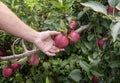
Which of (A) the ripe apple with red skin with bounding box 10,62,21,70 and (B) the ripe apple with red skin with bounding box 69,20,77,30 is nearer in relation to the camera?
(B) the ripe apple with red skin with bounding box 69,20,77,30

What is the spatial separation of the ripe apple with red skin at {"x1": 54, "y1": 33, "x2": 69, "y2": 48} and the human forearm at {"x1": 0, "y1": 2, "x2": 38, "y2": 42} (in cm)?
13

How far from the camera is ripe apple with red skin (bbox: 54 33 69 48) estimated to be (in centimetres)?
177

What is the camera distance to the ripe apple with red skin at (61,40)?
69.5 inches

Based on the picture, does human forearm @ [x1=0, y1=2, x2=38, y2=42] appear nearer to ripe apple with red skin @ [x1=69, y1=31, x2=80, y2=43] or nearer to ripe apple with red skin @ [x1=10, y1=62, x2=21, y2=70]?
ripe apple with red skin @ [x1=69, y1=31, x2=80, y2=43]

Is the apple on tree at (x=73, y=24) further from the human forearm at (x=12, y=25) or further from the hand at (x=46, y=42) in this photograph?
the human forearm at (x=12, y=25)

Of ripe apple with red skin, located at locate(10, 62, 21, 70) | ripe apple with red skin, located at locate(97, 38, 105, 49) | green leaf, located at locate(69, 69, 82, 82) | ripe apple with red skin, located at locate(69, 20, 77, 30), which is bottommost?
ripe apple with red skin, located at locate(10, 62, 21, 70)

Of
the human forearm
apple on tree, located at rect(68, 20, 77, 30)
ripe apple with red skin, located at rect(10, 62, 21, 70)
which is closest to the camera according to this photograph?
the human forearm

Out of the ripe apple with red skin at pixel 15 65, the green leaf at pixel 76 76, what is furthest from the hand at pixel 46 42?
the ripe apple with red skin at pixel 15 65

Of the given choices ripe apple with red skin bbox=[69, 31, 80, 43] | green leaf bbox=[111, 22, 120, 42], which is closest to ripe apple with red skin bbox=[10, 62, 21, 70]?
ripe apple with red skin bbox=[69, 31, 80, 43]

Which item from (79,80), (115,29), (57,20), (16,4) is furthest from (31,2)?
(115,29)

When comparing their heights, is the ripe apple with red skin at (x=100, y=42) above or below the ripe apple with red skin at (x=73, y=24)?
below

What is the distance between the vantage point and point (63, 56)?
7.72ft

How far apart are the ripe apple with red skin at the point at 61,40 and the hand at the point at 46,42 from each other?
0.12 feet

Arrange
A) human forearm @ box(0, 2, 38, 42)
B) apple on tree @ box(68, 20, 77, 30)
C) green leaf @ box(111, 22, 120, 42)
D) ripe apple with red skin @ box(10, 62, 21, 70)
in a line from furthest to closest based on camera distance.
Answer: ripe apple with red skin @ box(10, 62, 21, 70) → apple on tree @ box(68, 20, 77, 30) → human forearm @ box(0, 2, 38, 42) → green leaf @ box(111, 22, 120, 42)
